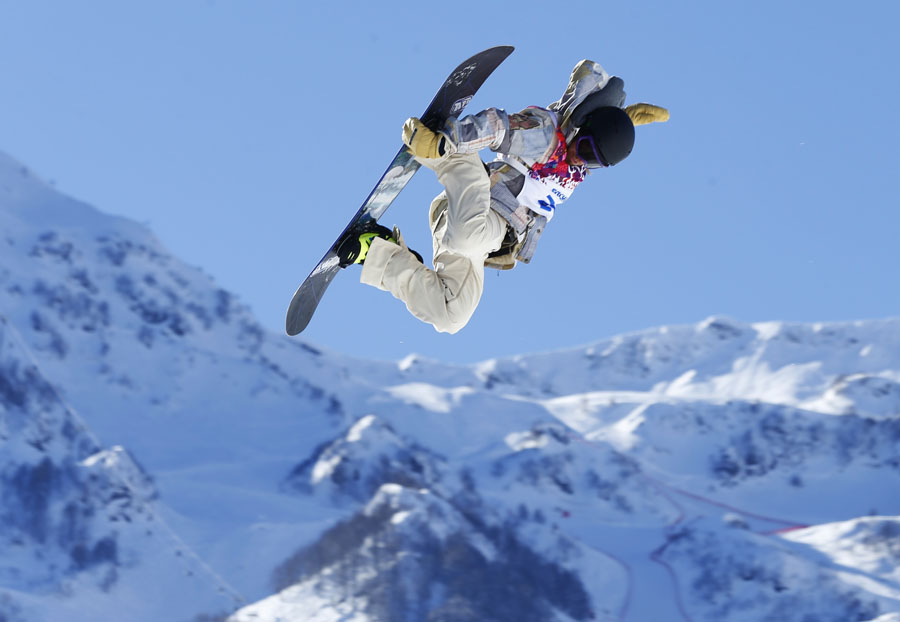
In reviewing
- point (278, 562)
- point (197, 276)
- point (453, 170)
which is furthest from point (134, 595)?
point (197, 276)

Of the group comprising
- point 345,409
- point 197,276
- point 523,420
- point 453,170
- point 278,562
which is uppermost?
point 197,276

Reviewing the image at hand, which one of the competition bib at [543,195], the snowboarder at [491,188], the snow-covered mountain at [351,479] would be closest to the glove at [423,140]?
the snowboarder at [491,188]

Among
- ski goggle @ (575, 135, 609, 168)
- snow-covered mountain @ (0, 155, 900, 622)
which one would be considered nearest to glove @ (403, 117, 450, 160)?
ski goggle @ (575, 135, 609, 168)

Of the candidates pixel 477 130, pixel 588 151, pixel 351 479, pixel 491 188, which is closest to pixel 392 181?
pixel 491 188

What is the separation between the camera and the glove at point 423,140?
8.20 metres

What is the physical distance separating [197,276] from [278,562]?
123 m

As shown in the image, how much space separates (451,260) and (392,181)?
99 centimetres

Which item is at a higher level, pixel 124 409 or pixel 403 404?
pixel 403 404

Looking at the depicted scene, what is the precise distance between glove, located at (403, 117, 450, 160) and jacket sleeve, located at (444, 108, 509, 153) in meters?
0.09

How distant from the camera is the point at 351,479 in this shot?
113 m

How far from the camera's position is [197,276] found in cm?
19800

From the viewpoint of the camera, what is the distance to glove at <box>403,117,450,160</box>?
820 cm

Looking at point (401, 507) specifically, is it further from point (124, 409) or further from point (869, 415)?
point (869, 415)

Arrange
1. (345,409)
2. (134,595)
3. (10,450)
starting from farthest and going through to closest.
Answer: (345,409) → (10,450) → (134,595)
